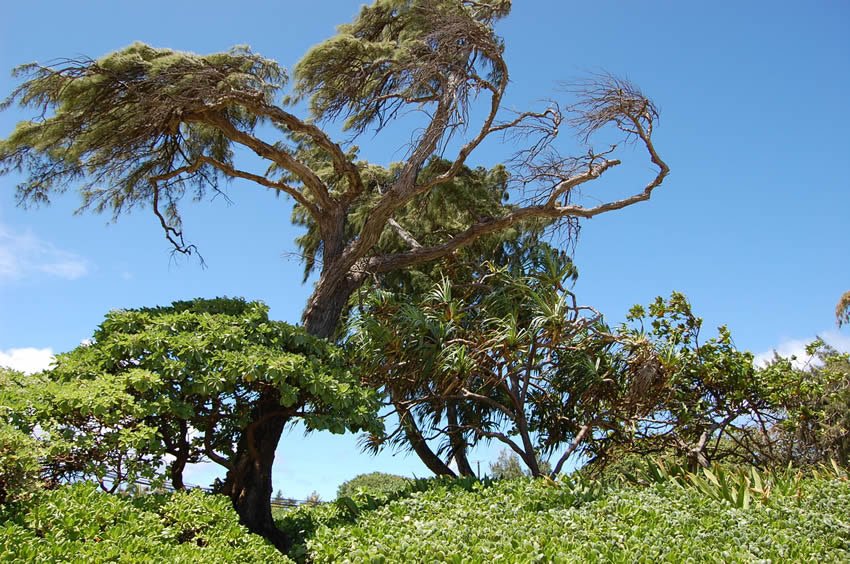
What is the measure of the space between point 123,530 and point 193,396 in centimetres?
193

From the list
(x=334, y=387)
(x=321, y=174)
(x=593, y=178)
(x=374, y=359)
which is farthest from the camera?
(x=321, y=174)

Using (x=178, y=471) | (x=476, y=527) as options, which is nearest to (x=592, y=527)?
(x=476, y=527)

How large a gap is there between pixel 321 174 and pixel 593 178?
5.03 metres

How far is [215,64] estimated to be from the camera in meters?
8.78

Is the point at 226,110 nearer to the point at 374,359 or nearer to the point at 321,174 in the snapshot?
the point at 321,174

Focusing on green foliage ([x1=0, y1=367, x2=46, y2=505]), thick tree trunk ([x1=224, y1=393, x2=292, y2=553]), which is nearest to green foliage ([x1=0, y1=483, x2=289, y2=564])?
green foliage ([x1=0, y1=367, x2=46, y2=505])

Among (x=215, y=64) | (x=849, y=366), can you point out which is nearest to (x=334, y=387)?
(x=215, y=64)

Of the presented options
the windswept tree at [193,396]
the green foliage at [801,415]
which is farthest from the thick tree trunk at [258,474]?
the green foliage at [801,415]

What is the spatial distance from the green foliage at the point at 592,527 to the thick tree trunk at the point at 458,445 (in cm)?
321

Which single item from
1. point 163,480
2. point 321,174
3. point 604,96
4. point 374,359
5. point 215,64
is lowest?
point 163,480

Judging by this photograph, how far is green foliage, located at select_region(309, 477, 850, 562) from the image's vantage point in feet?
16.3

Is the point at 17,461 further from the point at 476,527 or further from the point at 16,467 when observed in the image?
the point at 476,527

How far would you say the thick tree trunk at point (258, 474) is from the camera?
6.84 m

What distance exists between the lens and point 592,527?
5.47 m
